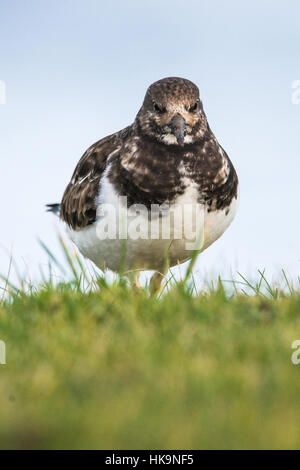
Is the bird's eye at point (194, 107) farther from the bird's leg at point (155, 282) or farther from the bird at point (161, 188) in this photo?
the bird's leg at point (155, 282)

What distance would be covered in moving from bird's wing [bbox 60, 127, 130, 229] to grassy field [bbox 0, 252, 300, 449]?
1.82 meters

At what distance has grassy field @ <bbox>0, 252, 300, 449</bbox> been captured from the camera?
116 inches

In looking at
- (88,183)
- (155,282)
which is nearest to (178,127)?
(88,183)

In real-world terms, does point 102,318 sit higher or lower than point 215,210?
lower

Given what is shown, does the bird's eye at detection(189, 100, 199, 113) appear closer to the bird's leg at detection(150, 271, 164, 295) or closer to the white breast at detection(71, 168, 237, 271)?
the white breast at detection(71, 168, 237, 271)

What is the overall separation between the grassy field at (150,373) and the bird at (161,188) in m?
1.25

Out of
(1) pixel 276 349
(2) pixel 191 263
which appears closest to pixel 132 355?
(1) pixel 276 349

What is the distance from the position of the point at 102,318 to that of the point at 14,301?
0.87 m

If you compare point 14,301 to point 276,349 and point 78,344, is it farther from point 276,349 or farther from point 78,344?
point 276,349

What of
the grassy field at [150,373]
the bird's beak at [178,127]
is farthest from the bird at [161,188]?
the grassy field at [150,373]

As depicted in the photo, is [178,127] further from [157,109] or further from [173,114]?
[157,109]

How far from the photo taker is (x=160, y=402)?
3191 mm

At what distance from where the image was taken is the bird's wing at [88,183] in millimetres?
6676

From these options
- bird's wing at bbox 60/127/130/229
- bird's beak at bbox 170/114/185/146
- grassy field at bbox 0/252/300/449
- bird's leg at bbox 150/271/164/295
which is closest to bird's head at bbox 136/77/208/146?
bird's beak at bbox 170/114/185/146
